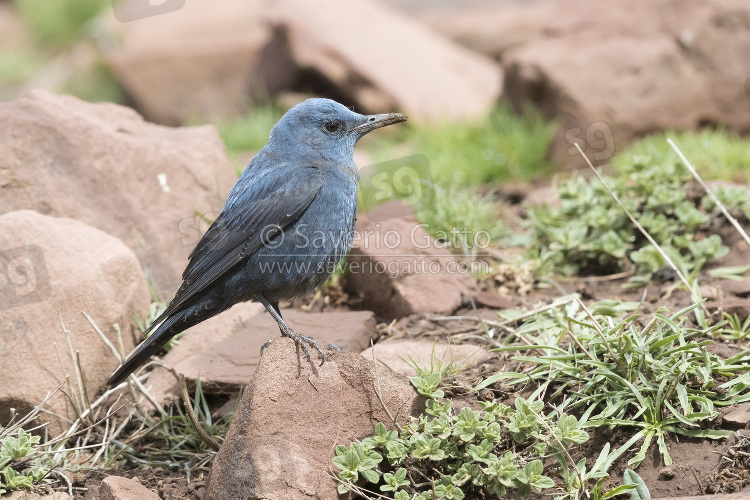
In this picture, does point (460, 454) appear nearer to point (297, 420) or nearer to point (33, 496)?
point (297, 420)

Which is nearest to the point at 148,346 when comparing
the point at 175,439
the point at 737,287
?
the point at 175,439

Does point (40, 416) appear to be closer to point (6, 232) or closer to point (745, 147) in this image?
point (6, 232)

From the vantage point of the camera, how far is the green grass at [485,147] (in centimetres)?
696

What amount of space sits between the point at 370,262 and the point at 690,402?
2092 millimetres

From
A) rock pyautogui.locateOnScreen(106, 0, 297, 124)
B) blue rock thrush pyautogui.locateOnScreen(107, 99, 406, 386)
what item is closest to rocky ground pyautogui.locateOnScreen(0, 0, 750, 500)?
blue rock thrush pyautogui.locateOnScreen(107, 99, 406, 386)

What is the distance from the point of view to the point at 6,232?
402 cm

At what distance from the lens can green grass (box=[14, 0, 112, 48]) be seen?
14078 millimetres

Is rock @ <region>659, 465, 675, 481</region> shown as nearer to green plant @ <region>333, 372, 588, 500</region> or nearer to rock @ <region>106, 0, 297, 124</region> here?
Result: green plant @ <region>333, 372, 588, 500</region>

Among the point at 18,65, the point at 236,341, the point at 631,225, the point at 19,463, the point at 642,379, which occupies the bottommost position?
the point at 631,225

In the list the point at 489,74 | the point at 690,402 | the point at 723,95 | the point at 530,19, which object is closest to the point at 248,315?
the point at 690,402

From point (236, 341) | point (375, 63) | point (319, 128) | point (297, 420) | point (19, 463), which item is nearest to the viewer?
point (297, 420)

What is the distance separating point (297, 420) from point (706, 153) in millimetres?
4696

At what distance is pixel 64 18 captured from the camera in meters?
14.1

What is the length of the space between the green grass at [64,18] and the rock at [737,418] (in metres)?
13.7
